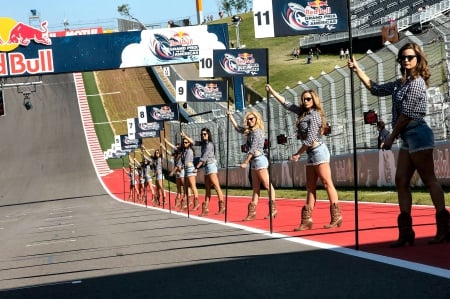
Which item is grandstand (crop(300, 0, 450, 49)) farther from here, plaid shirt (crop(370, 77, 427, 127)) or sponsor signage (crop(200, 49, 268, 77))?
plaid shirt (crop(370, 77, 427, 127))

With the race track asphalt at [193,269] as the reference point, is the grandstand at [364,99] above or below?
above

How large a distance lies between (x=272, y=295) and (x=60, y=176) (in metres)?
57.6

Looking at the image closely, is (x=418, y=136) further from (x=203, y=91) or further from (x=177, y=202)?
(x=177, y=202)

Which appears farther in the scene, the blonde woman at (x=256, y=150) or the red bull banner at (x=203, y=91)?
the red bull banner at (x=203, y=91)

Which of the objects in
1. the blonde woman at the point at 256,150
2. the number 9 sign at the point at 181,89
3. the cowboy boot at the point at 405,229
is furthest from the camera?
the number 9 sign at the point at 181,89

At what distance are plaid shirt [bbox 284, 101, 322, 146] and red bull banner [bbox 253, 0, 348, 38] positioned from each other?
60.3 inches

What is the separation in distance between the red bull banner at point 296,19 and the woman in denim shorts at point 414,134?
4.81 metres

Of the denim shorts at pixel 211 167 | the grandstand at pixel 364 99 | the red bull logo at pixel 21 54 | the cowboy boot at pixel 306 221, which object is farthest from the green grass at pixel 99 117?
the cowboy boot at pixel 306 221

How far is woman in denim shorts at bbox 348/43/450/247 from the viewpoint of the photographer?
9.16 metres

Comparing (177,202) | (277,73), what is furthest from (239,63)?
(277,73)

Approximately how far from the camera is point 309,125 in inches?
523

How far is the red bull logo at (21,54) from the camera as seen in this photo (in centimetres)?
4584

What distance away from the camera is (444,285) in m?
6.55

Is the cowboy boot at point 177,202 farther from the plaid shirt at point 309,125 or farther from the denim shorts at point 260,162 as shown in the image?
the plaid shirt at point 309,125
